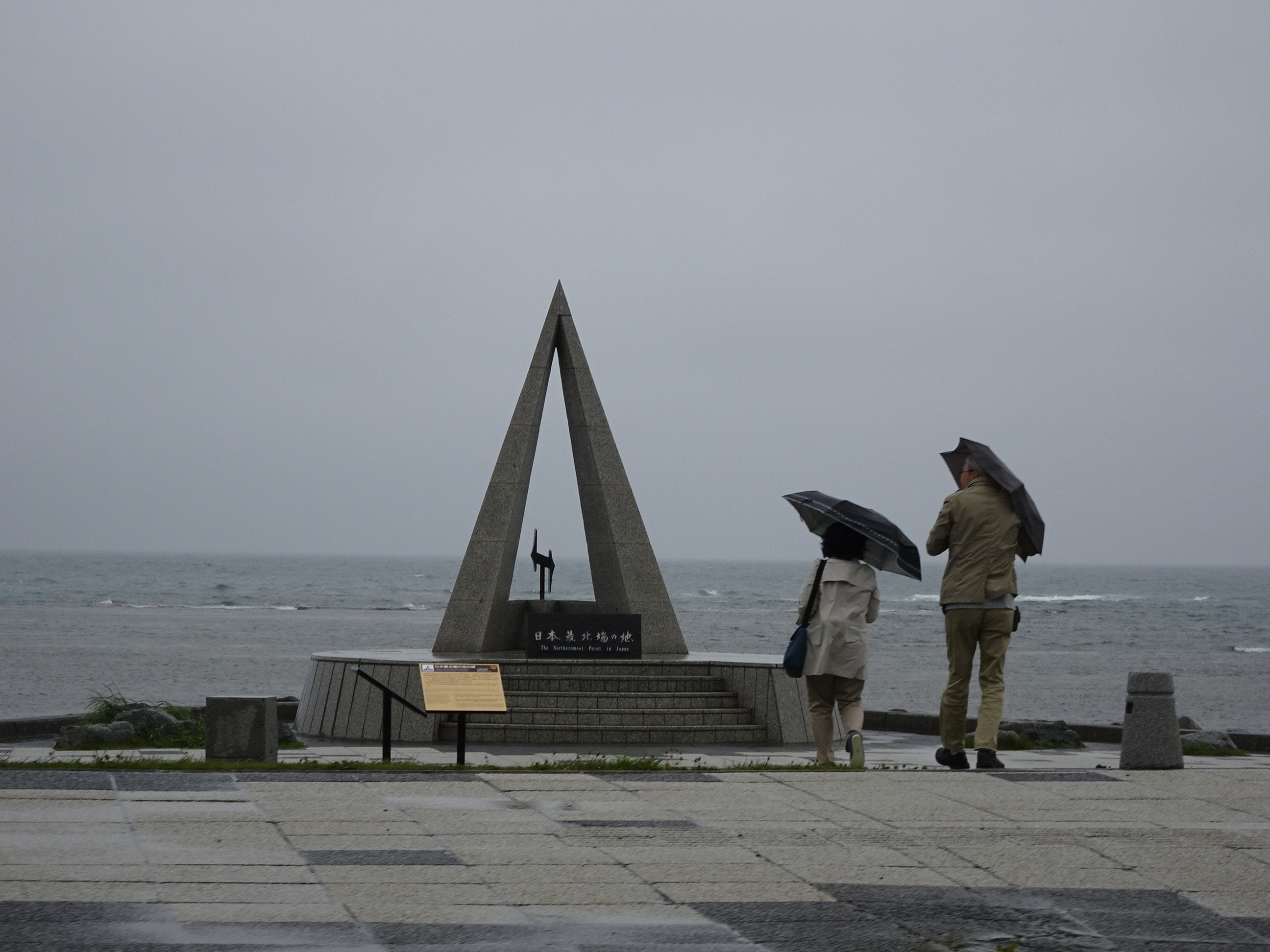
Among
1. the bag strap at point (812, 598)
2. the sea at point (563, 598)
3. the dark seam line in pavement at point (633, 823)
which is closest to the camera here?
the dark seam line in pavement at point (633, 823)

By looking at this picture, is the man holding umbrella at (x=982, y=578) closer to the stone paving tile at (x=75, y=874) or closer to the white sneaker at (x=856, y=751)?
the white sneaker at (x=856, y=751)

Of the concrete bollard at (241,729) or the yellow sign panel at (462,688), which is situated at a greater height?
the yellow sign panel at (462,688)

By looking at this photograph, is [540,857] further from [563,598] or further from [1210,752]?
[563,598]

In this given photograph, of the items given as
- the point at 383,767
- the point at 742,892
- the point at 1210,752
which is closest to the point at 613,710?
the point at 1210,752

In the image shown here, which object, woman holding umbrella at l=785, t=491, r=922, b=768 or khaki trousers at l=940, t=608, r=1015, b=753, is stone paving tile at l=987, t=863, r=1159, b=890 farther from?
woman holding umbrella at l=785, t=491, r=922, b=768

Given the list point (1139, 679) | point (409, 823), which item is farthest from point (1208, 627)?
point (409, 823)

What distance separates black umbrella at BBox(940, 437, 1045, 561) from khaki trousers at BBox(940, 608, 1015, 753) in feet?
1.49

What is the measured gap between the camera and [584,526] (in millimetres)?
16375

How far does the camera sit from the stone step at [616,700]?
13.4 metres

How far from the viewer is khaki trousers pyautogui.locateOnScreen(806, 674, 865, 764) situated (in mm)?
9359

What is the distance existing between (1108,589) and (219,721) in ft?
366

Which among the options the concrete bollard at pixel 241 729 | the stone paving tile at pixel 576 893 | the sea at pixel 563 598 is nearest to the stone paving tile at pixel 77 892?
the stone paving tile at pixel 576 893

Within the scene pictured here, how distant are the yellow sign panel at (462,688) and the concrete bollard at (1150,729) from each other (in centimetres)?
387

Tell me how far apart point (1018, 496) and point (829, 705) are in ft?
6.05
